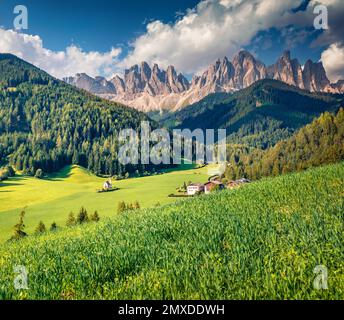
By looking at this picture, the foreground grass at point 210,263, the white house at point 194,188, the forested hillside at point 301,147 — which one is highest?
the forested hillside at point 301,147

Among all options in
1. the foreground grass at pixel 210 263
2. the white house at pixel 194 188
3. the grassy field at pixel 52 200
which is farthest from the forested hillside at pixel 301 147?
the foreground grass at pixel 210 263

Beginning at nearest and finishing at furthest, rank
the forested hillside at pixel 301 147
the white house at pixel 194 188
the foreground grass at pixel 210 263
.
Answer: the foreground grass at pixel 210 263 → the white house at pixel 194 188 → the forested hillside at pixel 301 147

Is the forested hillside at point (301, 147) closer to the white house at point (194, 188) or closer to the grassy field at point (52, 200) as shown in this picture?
the white house at point (194, 188)

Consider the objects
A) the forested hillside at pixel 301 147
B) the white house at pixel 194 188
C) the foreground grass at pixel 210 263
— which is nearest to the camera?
the foreground grass at pixel 210 263

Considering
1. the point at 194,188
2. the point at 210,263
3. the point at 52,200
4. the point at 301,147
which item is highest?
the point at 301,147

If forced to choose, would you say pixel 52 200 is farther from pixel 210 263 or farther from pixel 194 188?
pixel 210 263

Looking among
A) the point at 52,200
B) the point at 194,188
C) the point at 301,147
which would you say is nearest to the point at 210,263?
the point at 194,188

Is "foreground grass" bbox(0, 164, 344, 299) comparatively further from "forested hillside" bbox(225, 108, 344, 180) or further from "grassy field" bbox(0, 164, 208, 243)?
"forested hillside" bbox(225, 108, 344, 180)

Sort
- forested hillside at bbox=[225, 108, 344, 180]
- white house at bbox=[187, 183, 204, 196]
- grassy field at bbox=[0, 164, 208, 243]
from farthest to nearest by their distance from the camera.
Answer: forested hillside at bbox=[225, 108, 344, 180] → white house at bbox=[187, 183, 204, 196] → grassy field at bbox=[0, 164, 208, 243]

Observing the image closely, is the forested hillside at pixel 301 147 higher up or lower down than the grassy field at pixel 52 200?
higher up

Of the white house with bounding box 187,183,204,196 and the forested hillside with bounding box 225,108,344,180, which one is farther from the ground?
the forested hillside with bounding box 225,108,344,180

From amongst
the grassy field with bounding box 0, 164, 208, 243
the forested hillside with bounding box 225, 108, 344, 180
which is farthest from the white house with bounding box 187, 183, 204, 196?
the forested hillside with bounding box 225, 108, 344, 180
